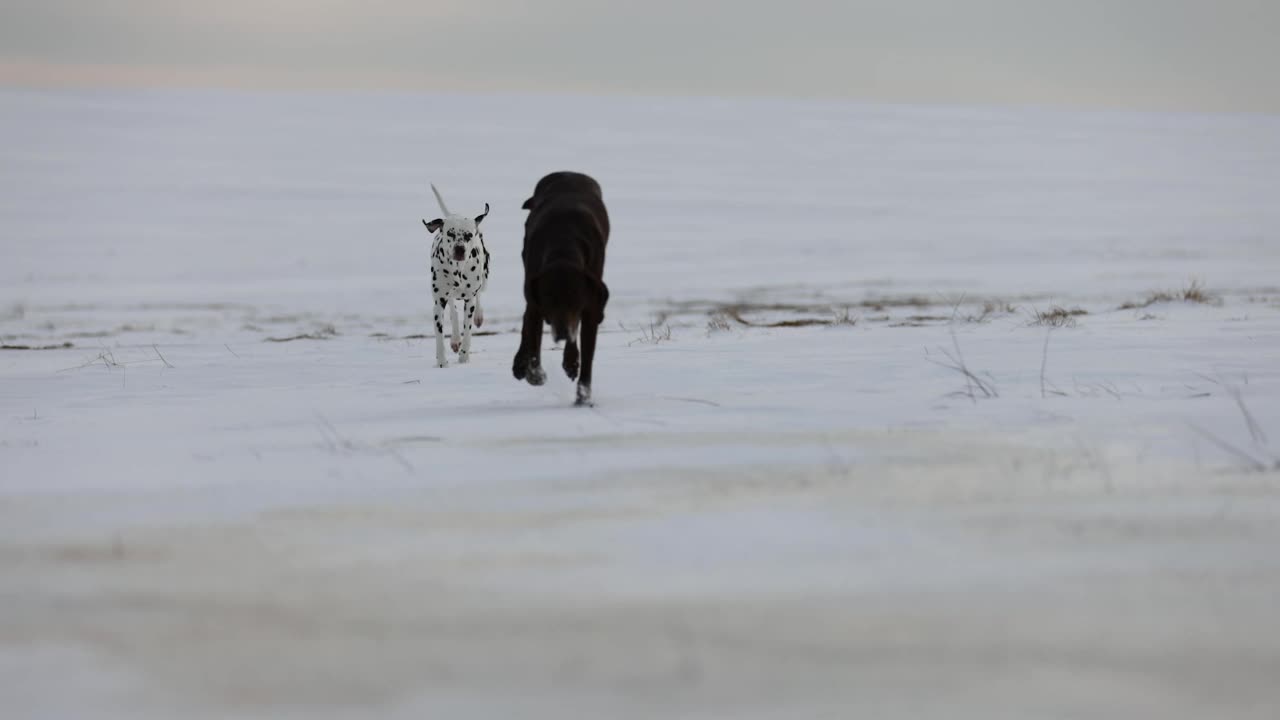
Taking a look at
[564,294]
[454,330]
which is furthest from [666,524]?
[454,330]

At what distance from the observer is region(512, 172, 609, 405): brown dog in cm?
648

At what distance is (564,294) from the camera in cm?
646

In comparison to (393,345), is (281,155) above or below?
above

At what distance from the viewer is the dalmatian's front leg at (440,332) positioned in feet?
31.9

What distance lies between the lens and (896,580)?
9.98 ft

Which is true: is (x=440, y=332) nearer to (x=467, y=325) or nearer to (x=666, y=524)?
(x=467, y=325)

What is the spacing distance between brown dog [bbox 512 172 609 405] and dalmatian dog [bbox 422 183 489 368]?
3039 mm

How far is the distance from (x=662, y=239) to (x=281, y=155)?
22.4 metres

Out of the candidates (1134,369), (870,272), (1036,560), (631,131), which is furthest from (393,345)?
(631,131)

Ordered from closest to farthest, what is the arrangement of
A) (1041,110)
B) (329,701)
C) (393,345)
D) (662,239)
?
(329,701) < (393,345) < (662,239) < (1041,110)

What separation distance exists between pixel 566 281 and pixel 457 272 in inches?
166

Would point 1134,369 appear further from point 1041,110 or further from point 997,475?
point 1041,110

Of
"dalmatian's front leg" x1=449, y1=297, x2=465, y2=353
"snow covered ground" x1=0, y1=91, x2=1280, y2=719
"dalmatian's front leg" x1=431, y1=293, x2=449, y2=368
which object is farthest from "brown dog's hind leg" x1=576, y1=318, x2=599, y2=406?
"dalmatian's front leg" x1=449, y1=297, x2=465, y2=353

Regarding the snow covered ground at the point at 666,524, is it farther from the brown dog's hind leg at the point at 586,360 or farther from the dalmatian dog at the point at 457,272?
the dalmatian dog at the point at 457,272
